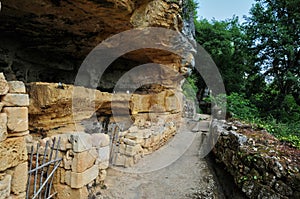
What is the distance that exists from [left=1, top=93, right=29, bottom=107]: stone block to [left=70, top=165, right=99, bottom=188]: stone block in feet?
4.08

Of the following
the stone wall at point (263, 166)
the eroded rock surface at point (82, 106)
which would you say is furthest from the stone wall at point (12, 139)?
the stone wall at point (263, 166)

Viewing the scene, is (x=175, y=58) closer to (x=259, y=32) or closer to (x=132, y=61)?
(x=132, y=61)

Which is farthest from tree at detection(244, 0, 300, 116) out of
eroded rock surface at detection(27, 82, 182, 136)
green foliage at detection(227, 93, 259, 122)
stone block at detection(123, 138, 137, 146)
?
stone block at detection(123, 138, 137, 146)

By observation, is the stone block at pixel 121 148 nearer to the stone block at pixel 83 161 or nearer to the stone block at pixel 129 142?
the stone block at pixel 129 142

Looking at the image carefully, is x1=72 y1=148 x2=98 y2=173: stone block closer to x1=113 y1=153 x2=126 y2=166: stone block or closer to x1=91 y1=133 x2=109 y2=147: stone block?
x1=91 y1=133 x2=109 y2=147: stone block

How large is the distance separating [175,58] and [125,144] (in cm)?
352

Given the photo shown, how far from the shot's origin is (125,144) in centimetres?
475

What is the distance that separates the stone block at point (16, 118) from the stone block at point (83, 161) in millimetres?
899

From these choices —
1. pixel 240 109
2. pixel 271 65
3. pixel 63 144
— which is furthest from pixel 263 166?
pixel 271 65

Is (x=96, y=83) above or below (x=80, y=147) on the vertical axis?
above

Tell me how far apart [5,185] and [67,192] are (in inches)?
43.2

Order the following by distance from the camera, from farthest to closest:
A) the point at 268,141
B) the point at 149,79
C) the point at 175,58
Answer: the point at 149,79, the point at 175,58, the point at 268,141

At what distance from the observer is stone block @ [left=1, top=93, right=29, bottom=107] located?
77.5 inches

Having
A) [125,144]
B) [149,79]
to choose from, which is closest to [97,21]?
[125,144]
